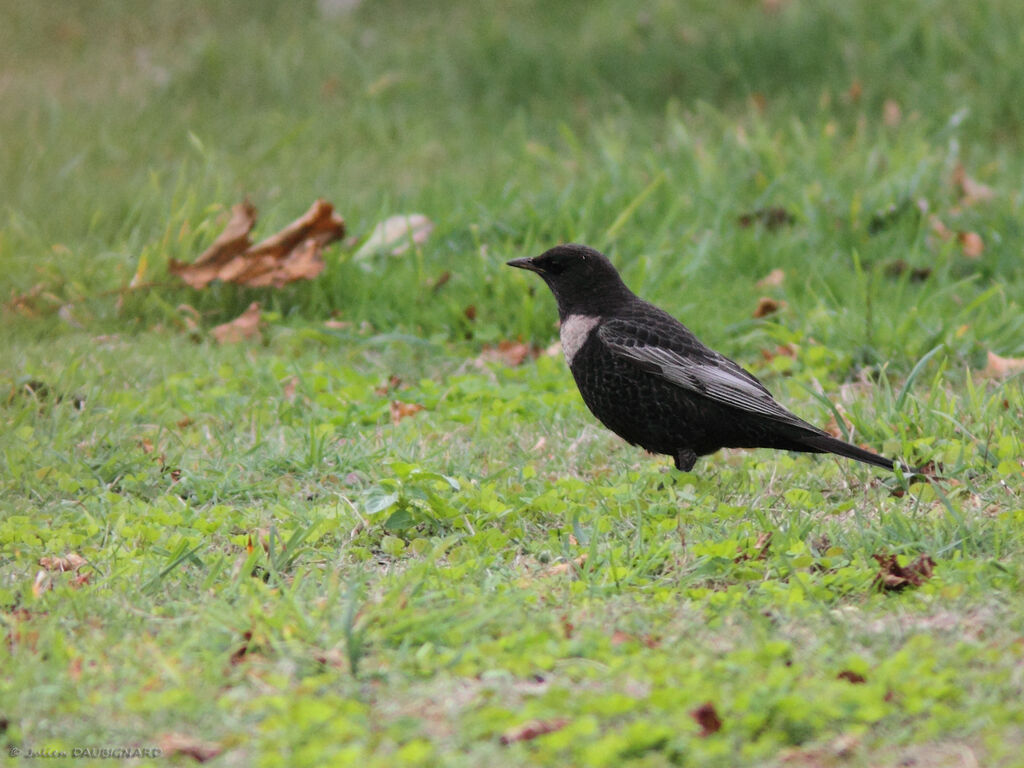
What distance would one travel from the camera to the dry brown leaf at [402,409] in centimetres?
547

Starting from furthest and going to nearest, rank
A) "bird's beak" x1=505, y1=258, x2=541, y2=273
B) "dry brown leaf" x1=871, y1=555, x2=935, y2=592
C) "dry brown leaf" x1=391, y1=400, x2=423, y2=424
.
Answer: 1. "dry brown leaf" x1=391, y1=400, x2=423, y2=424
2. "bird's beak" x1=505, y1=258, x2=541, y2=273
3. "dry brown leaf" x1=871, y1=555, x2=935, y2=592

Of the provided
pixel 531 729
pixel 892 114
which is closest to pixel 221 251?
pixel 531 729

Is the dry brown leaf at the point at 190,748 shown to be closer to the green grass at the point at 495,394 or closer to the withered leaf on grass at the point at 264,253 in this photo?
the green grass at the point at 495,394

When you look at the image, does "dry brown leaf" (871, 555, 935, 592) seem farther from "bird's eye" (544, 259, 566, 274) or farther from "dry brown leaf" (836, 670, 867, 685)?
"bird's eye" (544, 259, 566, 274)

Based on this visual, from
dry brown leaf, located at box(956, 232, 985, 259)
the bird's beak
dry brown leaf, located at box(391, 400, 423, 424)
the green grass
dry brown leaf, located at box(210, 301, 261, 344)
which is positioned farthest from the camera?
dry brown leaf, located at box(956, 232, 985, 259)

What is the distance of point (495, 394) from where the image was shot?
5.63 metres

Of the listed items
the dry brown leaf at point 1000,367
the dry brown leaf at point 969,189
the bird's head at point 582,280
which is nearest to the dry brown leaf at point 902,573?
the bird's head at point 582,280

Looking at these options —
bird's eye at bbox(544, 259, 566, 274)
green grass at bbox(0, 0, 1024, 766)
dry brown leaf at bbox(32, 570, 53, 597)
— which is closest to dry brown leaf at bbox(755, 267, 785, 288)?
green grass at bbox(0, 0, 1024, 766)

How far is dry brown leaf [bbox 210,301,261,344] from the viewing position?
639cm

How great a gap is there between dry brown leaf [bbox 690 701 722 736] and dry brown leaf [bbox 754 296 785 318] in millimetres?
3964

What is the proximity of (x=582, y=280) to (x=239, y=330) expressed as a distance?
215 centimetres

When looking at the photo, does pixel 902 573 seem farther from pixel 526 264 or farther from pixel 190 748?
pixel 526 264

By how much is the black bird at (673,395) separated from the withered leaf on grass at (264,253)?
2199 mm

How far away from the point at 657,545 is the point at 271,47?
24.8 feet
